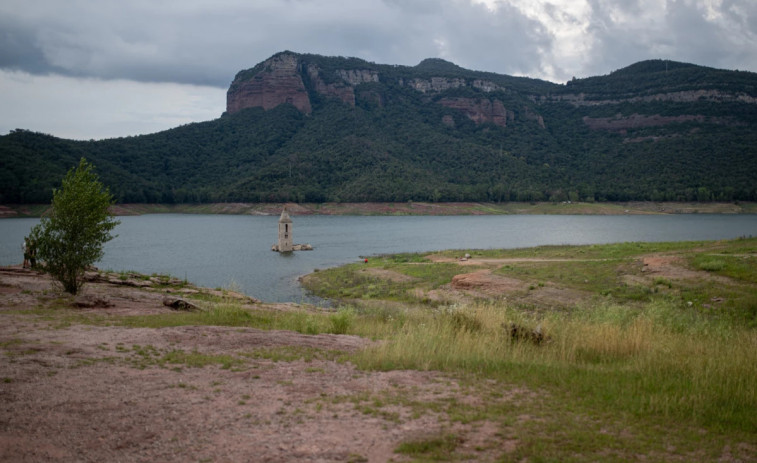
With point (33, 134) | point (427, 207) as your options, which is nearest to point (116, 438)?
point (427, 207)

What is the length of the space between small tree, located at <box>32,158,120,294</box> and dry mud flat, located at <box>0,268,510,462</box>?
22.3 feet

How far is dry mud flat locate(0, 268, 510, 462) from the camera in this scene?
17.4 ft

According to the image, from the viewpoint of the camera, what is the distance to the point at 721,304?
1836cm

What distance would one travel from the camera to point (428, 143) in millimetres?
156375

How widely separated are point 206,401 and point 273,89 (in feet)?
588

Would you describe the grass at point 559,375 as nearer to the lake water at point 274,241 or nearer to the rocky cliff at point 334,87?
the lake water at point 274,241

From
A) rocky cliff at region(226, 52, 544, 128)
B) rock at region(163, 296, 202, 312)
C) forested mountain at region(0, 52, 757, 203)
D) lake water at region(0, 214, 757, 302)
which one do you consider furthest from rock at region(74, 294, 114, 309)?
rocky cliff at region(226, 52, 544, 128)

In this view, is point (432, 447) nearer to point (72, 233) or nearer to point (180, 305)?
point (180, 305)

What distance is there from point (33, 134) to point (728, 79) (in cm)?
19047

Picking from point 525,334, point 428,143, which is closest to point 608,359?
point 525,334

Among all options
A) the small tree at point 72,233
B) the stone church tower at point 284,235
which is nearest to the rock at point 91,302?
the small tree at point 72,233

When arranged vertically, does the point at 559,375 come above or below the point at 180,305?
above

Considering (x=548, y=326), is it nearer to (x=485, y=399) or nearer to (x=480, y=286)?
(x=485, y=399)

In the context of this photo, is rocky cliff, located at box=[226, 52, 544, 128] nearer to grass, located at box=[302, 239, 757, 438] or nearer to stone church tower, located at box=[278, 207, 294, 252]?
stone church tower, located at box=[278, 207, 294, 252]
